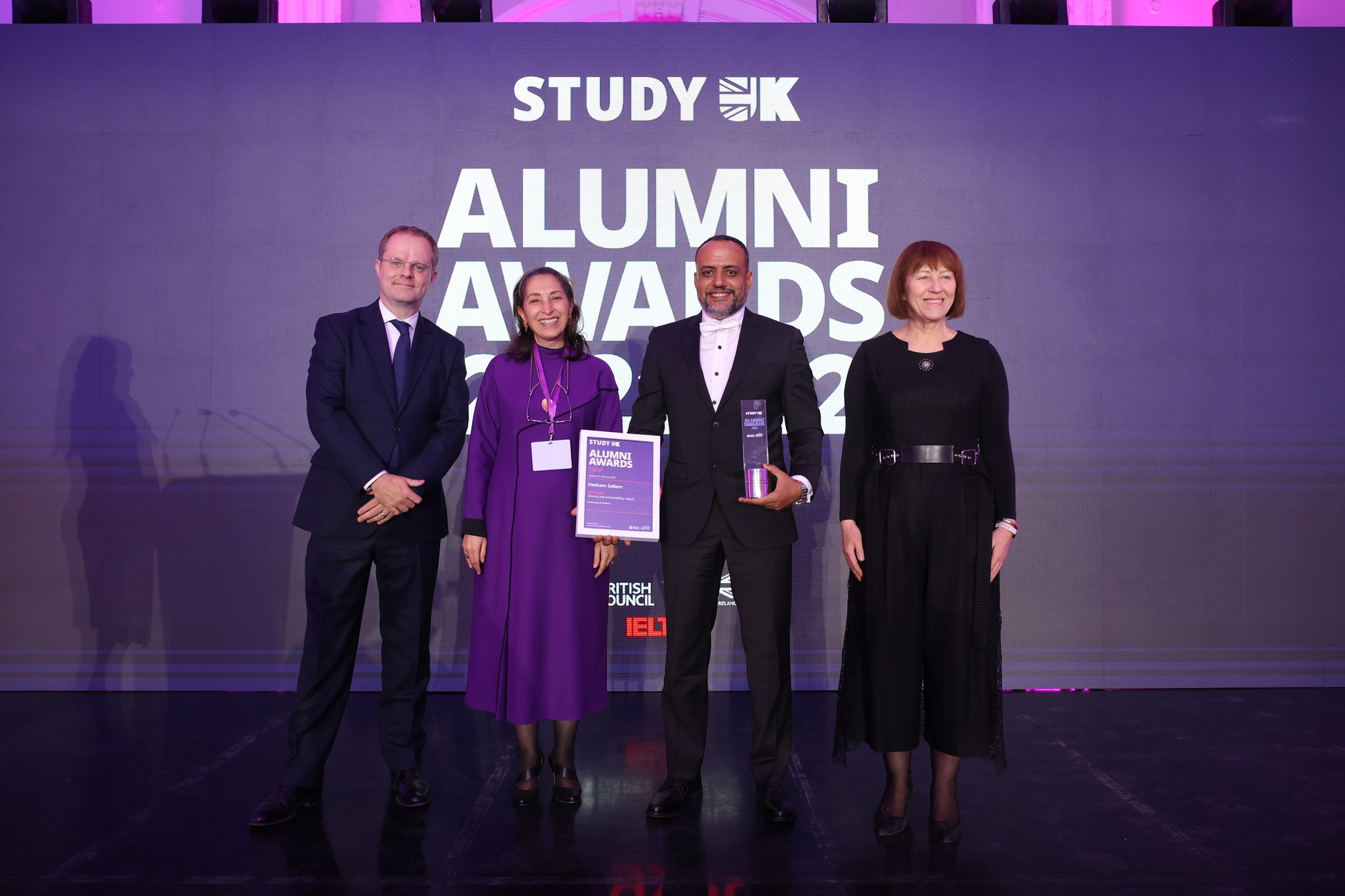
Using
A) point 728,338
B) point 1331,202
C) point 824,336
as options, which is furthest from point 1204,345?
point 728,338

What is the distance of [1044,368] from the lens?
4.36 m

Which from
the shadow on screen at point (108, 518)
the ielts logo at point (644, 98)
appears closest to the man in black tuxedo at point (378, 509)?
the ielts logo at point (644, 98)

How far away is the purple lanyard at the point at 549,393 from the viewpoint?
276 centimetres

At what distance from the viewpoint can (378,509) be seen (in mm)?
2697

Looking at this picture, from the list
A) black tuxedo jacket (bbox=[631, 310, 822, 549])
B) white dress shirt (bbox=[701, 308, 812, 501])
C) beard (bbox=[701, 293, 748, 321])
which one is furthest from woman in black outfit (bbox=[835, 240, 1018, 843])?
beard (bbox=[701, 293, 748, 321])

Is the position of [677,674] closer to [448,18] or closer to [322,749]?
[322,749]

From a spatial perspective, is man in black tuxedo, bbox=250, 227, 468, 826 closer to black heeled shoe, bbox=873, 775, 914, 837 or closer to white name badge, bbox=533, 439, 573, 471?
white name badge, bbox=533, 439, 573, 471

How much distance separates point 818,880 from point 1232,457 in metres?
3.47

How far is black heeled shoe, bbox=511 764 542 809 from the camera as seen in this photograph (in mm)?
2744

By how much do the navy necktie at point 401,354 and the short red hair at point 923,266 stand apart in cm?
160

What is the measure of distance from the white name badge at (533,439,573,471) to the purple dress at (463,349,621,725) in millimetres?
22

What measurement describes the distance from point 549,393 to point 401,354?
526mm

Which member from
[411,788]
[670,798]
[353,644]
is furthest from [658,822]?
[353,644]

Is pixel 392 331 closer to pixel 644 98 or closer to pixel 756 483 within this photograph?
pixel 756 483
